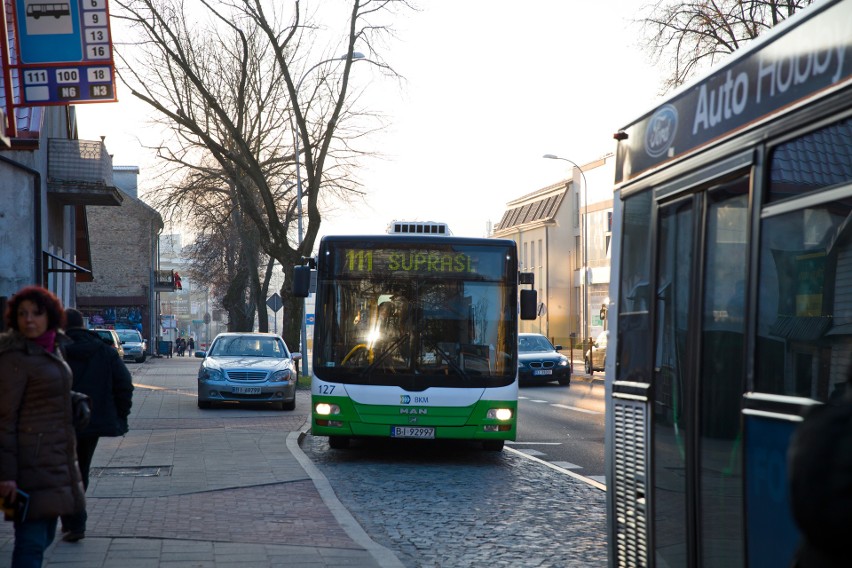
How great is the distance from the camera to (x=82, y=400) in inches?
262

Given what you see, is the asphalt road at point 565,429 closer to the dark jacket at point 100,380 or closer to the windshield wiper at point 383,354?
the windshield wiper at point 383,354

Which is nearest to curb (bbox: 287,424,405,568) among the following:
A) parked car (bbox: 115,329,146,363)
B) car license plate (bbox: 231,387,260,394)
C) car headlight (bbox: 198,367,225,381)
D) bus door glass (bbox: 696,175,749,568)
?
bus door glass (bbox: 696,175,749,568)

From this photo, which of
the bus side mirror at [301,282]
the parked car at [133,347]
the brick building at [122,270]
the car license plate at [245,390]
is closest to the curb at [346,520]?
the bus side mirror at [301,282]

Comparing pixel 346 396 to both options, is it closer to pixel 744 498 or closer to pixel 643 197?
pixel 643 197

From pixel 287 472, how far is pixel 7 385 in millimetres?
7654

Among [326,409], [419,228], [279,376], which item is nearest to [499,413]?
[326,409]

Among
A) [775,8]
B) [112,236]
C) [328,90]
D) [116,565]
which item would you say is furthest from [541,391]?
[112,236]

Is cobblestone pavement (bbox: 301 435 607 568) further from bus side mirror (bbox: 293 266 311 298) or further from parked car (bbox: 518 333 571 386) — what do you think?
parked car (bbox: 518 333 571 386)

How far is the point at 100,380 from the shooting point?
8781 millimetres

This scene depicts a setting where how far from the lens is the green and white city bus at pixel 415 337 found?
46.6 feet

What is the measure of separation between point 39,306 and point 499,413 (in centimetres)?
902

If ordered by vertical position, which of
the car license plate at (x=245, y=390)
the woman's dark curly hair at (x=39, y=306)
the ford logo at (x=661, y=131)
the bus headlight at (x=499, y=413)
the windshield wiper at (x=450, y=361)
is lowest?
the car license plate at (x=245, y=390)

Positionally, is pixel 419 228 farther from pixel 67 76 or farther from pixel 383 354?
pixel 67 76

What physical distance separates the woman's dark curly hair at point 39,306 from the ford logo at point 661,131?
3.10 meters
